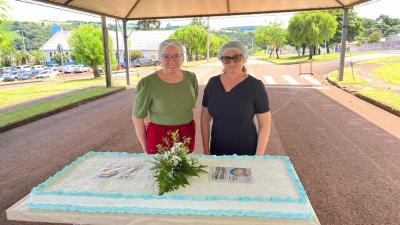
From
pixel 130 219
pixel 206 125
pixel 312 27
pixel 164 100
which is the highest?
pixel 312 27

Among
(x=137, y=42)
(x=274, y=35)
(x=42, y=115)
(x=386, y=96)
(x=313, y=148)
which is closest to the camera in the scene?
(x=313, y=148)

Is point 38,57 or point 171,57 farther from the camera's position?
point 38,57

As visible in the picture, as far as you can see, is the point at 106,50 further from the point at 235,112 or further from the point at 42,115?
the point at 235,112

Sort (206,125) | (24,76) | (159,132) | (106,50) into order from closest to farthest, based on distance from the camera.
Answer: (159,132) < (206,125) < (106,50) < (24,76)

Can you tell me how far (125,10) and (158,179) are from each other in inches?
448

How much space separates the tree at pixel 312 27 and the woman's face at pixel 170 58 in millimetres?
49906

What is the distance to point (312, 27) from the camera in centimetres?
4950

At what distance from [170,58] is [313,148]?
506cm

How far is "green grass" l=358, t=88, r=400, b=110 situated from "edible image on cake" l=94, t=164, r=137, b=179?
10.7m

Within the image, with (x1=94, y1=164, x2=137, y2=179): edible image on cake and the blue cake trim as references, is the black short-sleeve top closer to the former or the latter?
(x1=94, y1=164, x2=137, y2=179): edible image on cake

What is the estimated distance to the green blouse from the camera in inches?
138

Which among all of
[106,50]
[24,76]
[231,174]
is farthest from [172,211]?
[24,76]

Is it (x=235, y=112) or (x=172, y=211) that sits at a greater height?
(x=235, y=112)

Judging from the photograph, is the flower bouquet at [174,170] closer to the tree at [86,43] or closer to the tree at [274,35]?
the tree at [86,43]
